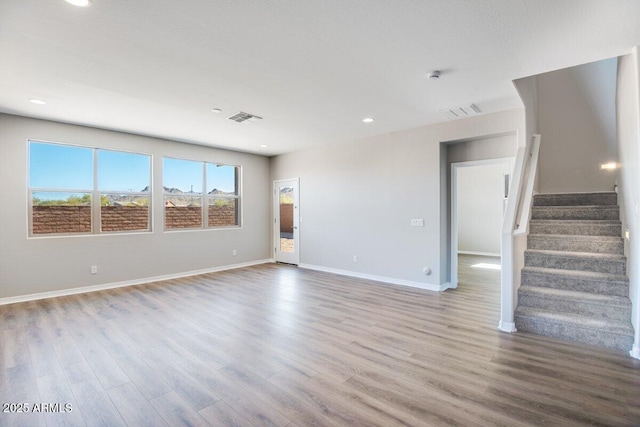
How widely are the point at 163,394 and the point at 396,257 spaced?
4202mm

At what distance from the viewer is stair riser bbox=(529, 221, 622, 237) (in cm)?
378

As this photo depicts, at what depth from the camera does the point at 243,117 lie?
4.64 meters

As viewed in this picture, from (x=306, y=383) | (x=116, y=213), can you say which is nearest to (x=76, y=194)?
(x=116, y=213)

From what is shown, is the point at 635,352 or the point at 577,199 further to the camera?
the point at 577,199

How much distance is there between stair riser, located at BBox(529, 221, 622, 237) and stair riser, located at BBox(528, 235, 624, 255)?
25 centimetres

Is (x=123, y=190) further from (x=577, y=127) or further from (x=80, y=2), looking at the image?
(x=577, y=127)

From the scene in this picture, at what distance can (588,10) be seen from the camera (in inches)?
85.9

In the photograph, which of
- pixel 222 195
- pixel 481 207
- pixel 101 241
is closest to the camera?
pixel 101 241

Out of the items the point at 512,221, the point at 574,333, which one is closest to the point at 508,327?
the point at 574,333

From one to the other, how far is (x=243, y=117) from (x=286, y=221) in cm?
345

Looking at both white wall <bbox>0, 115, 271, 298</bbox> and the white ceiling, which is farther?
white wall <bbox>0, 115, 271, 298</bbox>

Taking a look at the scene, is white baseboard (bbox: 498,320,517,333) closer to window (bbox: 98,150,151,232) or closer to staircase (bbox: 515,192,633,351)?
staircase (bbox: 515,192,633,351)

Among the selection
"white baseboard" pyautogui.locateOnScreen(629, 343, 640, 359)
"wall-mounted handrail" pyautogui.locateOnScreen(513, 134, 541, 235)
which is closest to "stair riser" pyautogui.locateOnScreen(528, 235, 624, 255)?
"wall-mounted handrail" pyautogui.locateOnScreen(513, 134, 541, 235)

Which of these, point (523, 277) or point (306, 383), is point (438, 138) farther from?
point (306, 383)
